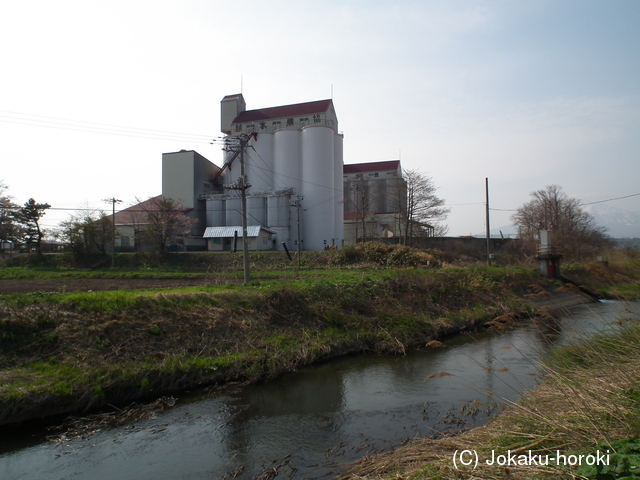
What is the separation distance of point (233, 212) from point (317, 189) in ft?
34.6

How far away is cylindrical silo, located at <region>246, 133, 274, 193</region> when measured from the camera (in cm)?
5356

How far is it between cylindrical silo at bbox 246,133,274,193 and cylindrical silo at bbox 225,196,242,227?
10.1 ft

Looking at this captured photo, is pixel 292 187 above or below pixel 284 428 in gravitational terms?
above

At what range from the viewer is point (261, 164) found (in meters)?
54.0

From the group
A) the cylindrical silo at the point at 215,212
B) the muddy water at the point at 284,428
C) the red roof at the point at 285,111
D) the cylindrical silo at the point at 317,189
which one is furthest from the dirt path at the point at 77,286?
the red roof at the point at 285,111

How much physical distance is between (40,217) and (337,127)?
38.1 meters

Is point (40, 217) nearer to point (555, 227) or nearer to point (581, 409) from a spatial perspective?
point (581, 409)

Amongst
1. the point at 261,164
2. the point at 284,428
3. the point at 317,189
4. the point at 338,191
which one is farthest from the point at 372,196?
the point at 284,428

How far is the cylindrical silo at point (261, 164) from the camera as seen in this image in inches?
2109

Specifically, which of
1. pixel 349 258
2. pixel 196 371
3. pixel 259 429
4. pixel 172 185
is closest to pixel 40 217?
pixel 172 185

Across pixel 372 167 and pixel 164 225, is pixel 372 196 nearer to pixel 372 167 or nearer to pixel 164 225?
pixel 372 167

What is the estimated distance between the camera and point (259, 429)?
7938mm

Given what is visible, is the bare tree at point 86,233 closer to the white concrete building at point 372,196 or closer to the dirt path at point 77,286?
the dirt path at point 77,286

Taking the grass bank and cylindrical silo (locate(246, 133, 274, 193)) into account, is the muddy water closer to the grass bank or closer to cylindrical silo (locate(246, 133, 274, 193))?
the grass bank
